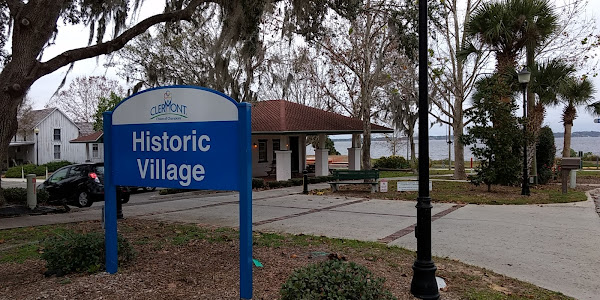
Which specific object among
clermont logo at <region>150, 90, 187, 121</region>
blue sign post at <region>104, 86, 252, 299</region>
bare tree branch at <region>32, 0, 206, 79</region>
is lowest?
blue sign post at <region>104, 86, 252, 299</region>

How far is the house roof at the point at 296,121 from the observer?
21062mm

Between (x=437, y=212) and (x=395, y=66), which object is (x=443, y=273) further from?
(x=395, y=66)

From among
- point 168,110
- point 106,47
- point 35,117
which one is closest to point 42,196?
point 106,47

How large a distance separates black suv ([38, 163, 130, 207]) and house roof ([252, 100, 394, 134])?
8.28 metres

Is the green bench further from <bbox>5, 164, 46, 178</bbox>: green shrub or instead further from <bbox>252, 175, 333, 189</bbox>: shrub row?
<bbox>5, 164, 46, 178</bbox>: green shrub

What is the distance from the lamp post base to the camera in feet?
13.5

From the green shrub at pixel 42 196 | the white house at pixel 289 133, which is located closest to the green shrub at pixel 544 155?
the white house at pixel 289 133

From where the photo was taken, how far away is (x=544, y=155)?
18484 mm

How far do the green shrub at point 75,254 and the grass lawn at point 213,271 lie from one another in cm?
13

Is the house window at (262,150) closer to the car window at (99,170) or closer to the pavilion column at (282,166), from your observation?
the pavilion column at (282,166)

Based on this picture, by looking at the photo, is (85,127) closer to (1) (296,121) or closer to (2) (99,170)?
(1) (296,121)

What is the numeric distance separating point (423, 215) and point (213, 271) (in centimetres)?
247

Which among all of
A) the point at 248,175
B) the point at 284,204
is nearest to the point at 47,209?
the point at 284,204

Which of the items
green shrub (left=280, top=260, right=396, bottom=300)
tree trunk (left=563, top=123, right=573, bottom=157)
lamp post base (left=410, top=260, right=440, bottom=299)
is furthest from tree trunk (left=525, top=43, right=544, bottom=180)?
green shrub (left=280, top=260, right=396, bottom=300)
